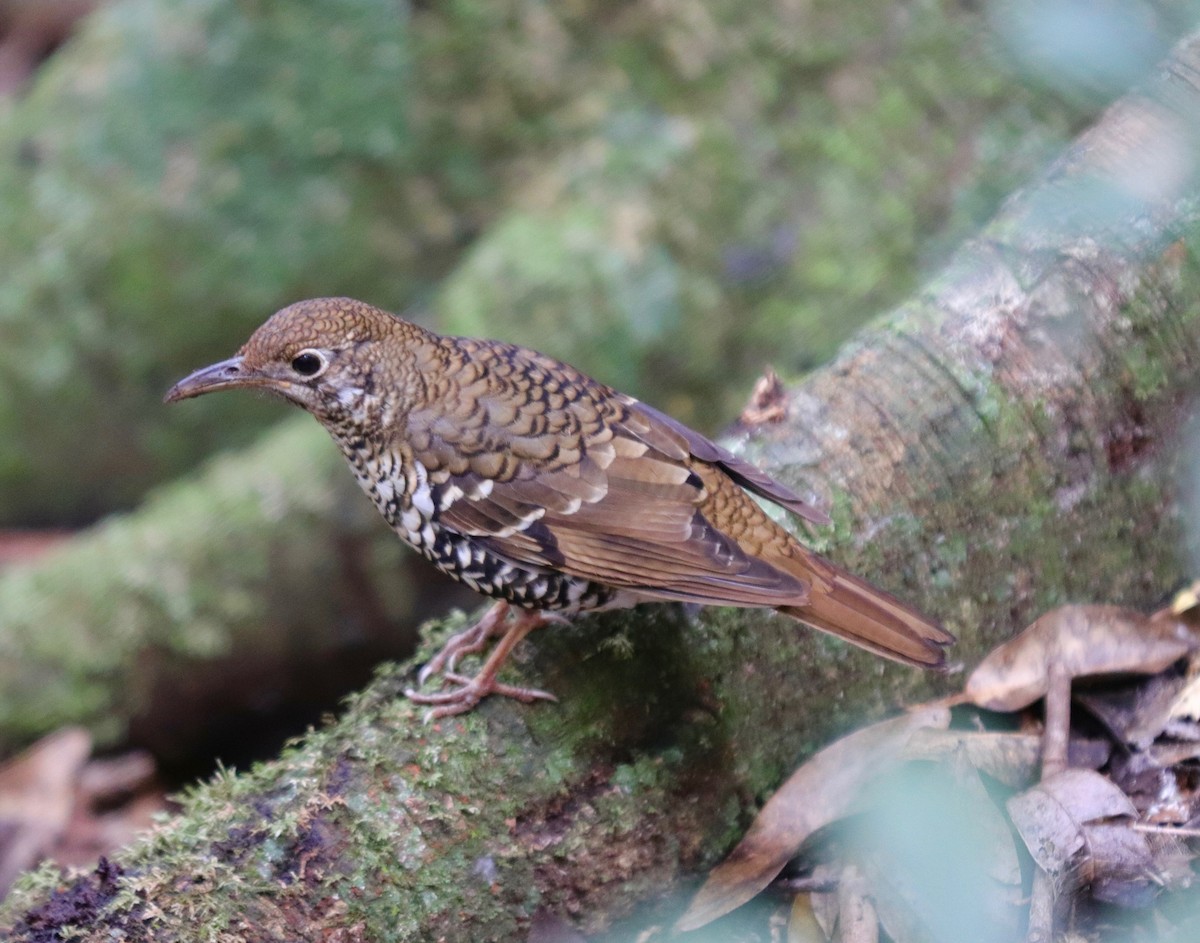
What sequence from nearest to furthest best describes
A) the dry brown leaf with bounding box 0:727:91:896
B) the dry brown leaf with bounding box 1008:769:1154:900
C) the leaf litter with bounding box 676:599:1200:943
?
the leaf litter with bounding box 676:599:1200:943
the dry brown leaf with bounding box 1008:769:1154:900
the dry brown leaf with bounding box 0:727:91:896

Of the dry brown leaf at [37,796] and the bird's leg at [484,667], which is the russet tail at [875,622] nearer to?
the bird's leg at [484,667]

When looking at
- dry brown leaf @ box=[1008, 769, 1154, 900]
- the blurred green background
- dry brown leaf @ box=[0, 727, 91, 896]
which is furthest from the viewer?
the blurred green background

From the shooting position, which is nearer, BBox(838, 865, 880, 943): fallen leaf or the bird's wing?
BBox(838, 865, 880, 943): fallen leaf

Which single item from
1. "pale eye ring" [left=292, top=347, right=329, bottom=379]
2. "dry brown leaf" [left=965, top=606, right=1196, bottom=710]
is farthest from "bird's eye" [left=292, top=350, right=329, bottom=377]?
"dry brown leaf" [left=965, top=606, right=1196, bottom=710]

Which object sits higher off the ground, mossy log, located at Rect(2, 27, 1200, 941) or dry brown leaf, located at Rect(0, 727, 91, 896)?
mossy log, located at Rect(2, 27, 1200, 941)

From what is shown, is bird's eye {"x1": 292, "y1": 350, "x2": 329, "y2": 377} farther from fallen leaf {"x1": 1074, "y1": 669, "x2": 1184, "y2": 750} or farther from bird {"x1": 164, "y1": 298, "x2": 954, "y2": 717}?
fallen leaf {"x1": 1074, "y1": 669, "x2": 1184, "y2": 750}

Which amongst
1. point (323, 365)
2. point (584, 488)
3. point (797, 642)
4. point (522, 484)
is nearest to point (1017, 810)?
point (797, 642)

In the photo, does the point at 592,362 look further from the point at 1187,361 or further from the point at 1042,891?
the point at 1042,891

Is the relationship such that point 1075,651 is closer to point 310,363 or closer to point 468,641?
point 468,641

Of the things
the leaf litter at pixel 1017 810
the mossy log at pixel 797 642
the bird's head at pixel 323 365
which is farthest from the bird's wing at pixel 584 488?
the leaf litter at pixel 1017 810
